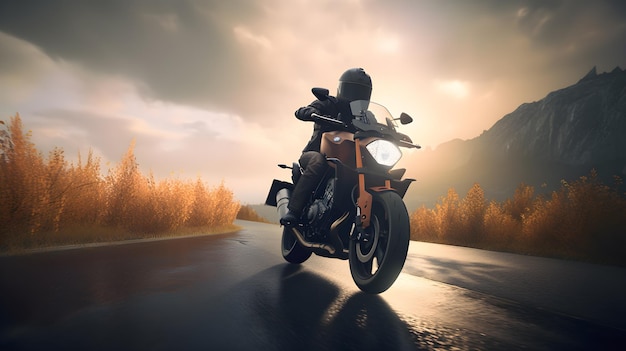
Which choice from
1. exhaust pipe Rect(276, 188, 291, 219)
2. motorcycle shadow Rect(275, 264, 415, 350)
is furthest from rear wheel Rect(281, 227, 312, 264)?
motorcycle shadow Rect(275, 264, 415, 350)

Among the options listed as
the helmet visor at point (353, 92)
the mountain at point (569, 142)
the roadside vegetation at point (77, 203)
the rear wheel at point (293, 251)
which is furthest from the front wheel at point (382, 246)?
the mountain at point (569, 142)

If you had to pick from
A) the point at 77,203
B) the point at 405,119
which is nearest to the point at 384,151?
the point at 405,119

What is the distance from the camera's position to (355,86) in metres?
5.34

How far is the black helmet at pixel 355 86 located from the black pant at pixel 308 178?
3.19 feet

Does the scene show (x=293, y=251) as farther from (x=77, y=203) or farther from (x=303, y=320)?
(x=77, y=203)

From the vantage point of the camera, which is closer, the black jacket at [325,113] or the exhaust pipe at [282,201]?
the black jacket at [325,113]

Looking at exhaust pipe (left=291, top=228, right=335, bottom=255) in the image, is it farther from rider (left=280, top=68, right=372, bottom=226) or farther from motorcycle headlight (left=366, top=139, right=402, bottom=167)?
motorcycle headlight (left=366, top=139, right=402, bottom=167)

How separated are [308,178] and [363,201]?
1.11m

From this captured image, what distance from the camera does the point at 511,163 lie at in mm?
188750

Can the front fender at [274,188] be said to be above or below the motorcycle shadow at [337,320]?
above

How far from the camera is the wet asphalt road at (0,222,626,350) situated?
266 centimetres

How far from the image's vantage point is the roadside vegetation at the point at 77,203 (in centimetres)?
729

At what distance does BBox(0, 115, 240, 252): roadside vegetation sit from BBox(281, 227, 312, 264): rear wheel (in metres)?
4.92

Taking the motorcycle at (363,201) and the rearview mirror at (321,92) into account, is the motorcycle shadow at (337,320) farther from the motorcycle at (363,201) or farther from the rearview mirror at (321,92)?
the rearview mirror at (321,92)
